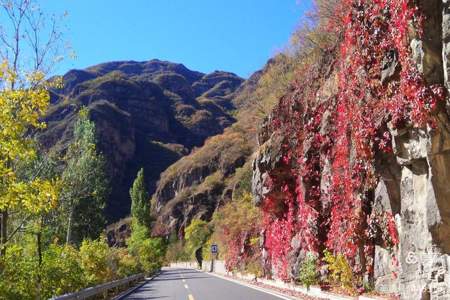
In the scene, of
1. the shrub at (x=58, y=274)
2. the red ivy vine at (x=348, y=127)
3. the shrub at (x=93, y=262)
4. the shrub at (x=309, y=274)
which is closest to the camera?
the red ivy vine at (x=348, y=127)

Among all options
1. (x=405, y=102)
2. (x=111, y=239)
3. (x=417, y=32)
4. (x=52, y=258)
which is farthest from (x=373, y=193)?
(x=111, y=239)

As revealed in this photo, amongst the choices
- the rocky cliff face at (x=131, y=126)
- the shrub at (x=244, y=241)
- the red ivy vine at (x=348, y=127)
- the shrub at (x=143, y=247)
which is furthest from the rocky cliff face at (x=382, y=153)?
the rocky cliff face at (x=131, y=126)

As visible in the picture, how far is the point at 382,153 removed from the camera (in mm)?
13078

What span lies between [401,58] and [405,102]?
103 centimetres

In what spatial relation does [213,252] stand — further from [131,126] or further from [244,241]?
[131,126]

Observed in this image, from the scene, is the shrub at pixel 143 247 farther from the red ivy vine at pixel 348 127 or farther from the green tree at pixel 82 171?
the red ivy vine at pixel 348 127

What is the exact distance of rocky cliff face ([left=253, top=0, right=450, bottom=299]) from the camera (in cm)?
1005

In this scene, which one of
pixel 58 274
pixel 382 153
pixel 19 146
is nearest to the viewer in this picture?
pixel 19 146

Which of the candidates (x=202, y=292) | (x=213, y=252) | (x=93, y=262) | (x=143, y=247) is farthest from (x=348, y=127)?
(x=143, y=247)

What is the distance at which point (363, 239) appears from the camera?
15.0 m

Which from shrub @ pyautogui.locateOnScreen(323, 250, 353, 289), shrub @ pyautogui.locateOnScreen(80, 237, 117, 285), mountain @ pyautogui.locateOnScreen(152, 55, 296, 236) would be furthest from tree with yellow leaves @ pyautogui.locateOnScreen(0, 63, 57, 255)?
mountain @ pyautogui.locateOnScreen(152, 55, 296, 236)

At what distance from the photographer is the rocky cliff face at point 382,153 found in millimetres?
10055

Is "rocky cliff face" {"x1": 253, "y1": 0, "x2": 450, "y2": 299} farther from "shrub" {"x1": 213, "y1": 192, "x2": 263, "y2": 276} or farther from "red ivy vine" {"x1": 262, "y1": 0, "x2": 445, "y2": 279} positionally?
"shrub" {"x1": 213, "y1": 192, "x2": 263, "y2": 276}

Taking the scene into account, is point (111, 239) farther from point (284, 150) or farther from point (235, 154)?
point (284, 150)
